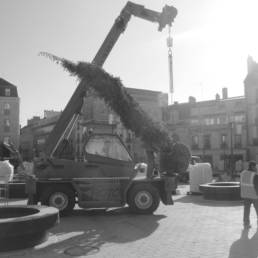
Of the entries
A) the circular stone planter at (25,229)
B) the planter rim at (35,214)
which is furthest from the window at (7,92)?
the circular stone planter at (25,229)

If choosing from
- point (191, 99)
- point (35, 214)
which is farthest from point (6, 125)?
point (35, 214)

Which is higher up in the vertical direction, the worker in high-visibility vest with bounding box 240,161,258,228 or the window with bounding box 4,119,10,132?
the window with bounding box 4,119,10,132

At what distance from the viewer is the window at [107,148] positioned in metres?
14.6

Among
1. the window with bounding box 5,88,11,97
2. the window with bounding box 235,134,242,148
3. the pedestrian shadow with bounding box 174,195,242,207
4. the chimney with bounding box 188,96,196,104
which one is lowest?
the pedestrian shadow with bounding box 174,195,242,207

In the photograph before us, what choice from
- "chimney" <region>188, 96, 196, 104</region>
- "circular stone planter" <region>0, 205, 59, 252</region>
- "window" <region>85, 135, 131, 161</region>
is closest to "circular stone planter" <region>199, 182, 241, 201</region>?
"window" <region>85, 135, 131, 161</region>

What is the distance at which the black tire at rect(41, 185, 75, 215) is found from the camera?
13.8 m

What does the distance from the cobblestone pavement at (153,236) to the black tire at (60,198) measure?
36 centimetres

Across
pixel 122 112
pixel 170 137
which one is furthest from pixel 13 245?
pixel 170 137

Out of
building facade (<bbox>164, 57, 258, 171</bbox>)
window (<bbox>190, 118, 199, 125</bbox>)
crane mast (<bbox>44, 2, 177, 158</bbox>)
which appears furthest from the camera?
window (<bbox>190, 118, 199, 125</bbox>)

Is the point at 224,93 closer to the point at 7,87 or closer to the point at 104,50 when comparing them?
the point at 7,87

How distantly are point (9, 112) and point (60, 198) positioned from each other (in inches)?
2500

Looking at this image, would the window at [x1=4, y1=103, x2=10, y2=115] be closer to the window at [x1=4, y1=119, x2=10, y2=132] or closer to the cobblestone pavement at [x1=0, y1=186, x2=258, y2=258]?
the window at [x1=4, y1=119, x2=10, y2=132]

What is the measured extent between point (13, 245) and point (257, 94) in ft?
179

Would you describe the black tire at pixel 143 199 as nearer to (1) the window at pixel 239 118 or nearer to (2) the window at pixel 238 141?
(2) the window at pixel 238 141
